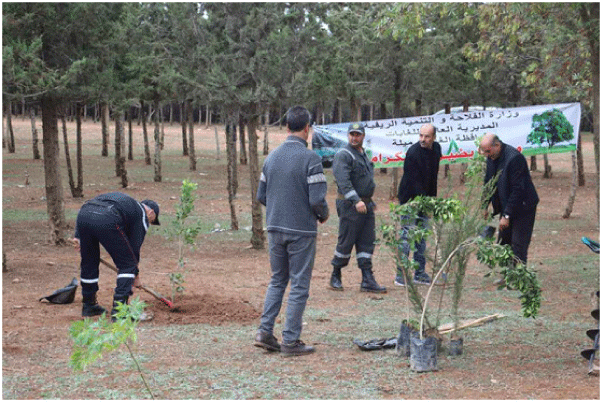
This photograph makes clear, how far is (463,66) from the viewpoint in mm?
25031

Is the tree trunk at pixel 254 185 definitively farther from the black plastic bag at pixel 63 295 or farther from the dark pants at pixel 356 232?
the black plastic bag at pixel 63 295

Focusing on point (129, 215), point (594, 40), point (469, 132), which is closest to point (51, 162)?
point (129, 215)

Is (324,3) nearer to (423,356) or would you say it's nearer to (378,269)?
(378,269)

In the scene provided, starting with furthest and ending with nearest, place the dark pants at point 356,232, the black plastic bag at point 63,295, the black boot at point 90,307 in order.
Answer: the dark pants at point 356,232 → the black plastic bag at point 63,295 → the black boot at point 90,307

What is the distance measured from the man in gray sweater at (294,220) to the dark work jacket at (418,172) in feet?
10.1

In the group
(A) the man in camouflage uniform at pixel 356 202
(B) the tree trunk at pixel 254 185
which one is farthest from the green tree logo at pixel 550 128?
(A) the man in camouflage uniform at pixel 356 202

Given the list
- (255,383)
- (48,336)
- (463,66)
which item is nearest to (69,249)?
(48,336)

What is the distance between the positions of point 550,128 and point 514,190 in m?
8.54

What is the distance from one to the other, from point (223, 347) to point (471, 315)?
9.18 feet

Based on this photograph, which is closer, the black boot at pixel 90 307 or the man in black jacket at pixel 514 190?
the black boot at pixel 90 307

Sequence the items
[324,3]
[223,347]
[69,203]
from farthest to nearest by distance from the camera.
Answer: [69,203] < [324,3] < [223,347]

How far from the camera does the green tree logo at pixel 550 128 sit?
16.8m

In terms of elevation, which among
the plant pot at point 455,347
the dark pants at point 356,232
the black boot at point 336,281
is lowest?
the black boot at point 336,281

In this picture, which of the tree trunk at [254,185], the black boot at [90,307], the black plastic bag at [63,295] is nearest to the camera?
the black boot at [90,307]
